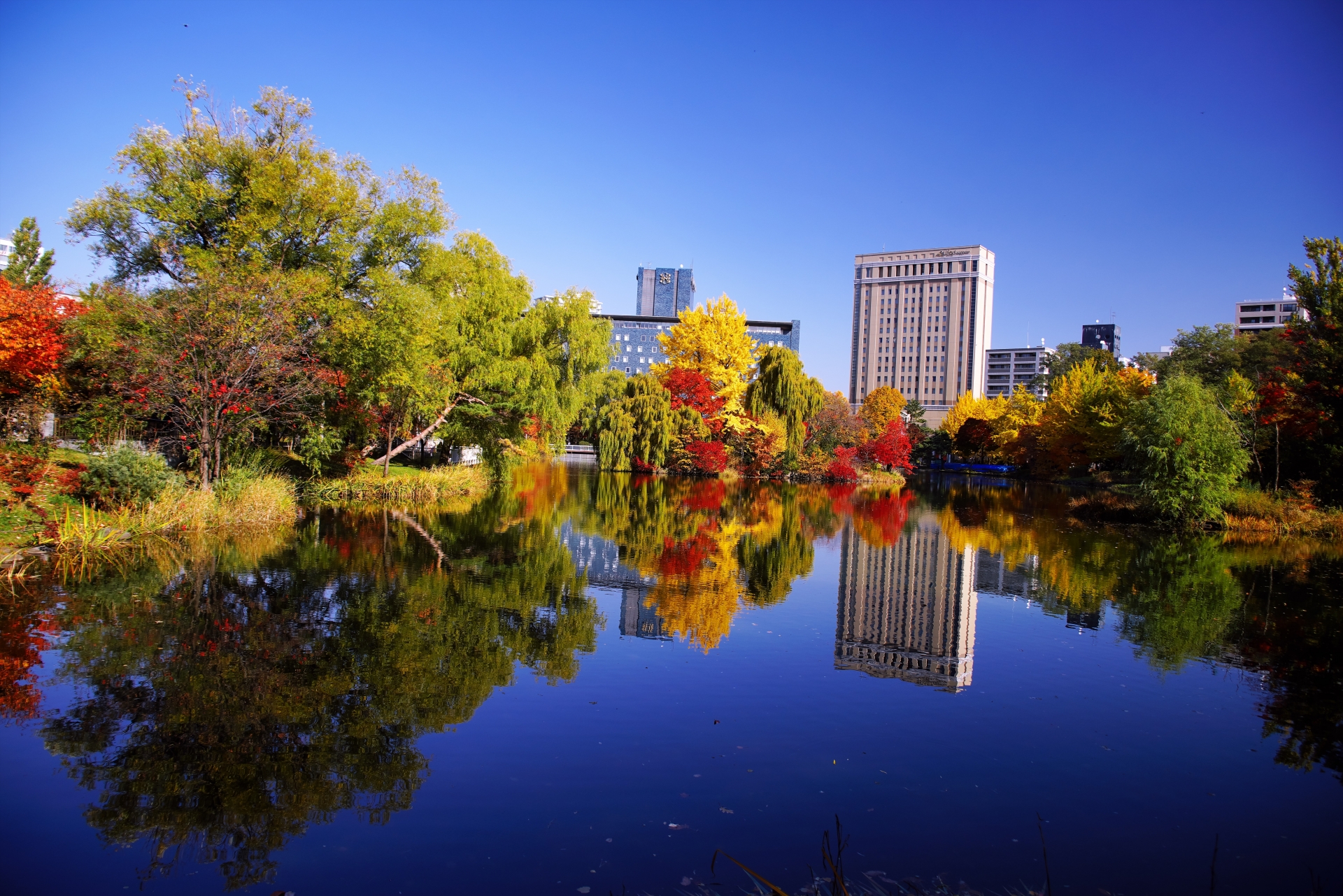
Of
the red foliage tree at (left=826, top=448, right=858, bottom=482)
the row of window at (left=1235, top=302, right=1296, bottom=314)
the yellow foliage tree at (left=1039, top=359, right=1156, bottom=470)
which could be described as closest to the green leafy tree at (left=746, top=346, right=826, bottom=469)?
the red foliage tree at (left=826, top=448, right=858, bottom=482)

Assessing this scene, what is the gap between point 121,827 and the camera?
4480 millimetres

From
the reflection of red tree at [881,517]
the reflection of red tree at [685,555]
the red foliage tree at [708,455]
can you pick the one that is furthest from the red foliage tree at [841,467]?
the reflection of red tree at [685,555]

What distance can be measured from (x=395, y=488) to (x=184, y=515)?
888 centimetres

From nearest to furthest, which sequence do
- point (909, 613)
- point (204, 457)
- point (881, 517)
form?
point (909, 613) → point (204, 457) → point (881, 517)

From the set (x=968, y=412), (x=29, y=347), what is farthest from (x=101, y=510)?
(x=968, y=412)

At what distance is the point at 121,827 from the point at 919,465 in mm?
76480

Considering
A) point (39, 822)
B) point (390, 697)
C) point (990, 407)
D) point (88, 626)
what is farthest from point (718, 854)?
point (990, 407)

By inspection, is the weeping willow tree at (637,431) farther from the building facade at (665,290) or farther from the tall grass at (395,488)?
the building facade at (665,290)

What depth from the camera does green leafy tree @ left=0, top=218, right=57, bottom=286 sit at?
30438mm

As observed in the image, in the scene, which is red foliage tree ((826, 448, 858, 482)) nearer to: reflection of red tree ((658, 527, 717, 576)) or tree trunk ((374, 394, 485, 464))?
tree trunk ((374, 394, 485, 464))

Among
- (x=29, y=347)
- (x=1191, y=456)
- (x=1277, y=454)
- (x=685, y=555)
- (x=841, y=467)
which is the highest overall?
(x=29, y=347)

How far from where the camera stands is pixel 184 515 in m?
13.9

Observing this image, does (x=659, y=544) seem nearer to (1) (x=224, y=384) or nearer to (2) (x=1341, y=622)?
(1) (x=224, y=384)

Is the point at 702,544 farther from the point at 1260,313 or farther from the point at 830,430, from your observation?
the point at 1260,313
